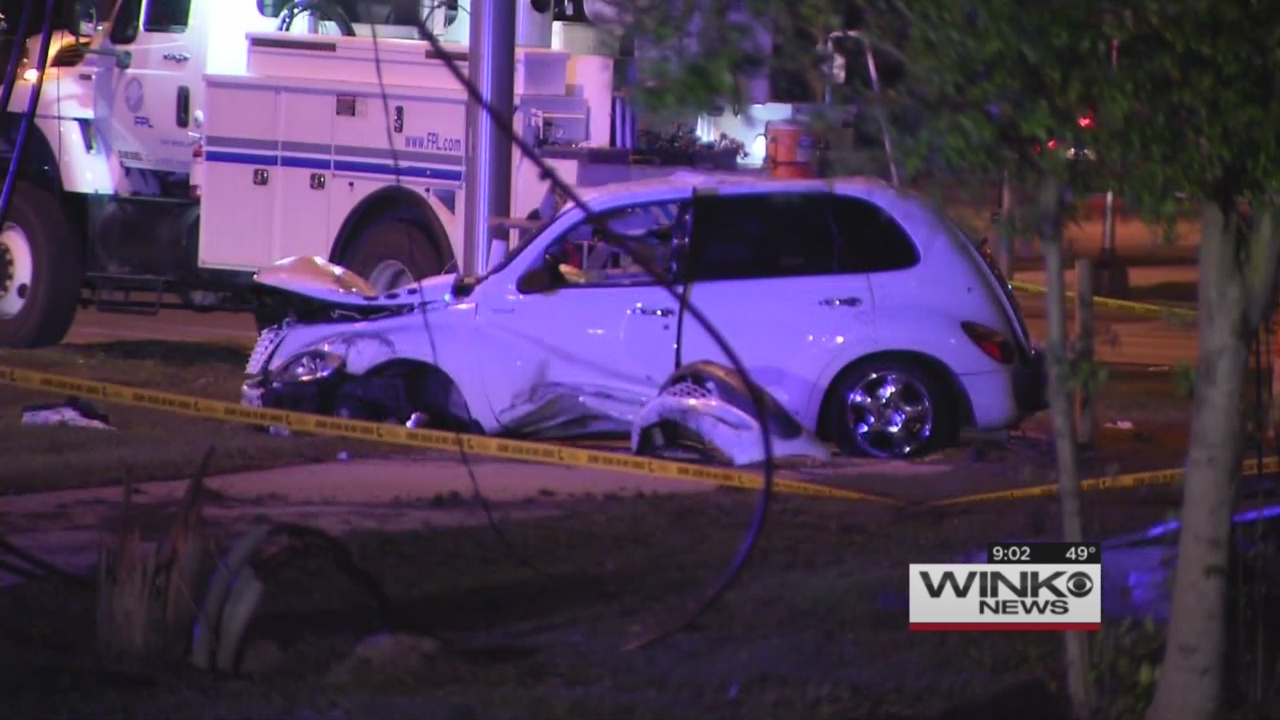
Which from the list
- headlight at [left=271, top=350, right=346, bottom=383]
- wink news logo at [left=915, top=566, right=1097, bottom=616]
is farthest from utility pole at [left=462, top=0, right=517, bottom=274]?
wink news logo at [left=915, top=566, right=1097, bottom=616]

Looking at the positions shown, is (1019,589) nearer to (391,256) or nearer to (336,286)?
(336,286)

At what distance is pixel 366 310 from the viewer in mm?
12070

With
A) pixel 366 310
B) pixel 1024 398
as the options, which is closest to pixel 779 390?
pixel 1024 398

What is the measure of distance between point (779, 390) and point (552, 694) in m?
5.15

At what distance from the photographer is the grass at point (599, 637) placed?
21.0 ft

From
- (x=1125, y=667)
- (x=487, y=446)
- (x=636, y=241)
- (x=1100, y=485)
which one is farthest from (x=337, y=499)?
(x=1125, y=667)

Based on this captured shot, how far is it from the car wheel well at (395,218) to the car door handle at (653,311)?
114 inches

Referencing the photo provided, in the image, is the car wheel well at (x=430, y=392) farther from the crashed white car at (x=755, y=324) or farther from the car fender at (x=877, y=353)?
the car fender at (x=877, y=353)

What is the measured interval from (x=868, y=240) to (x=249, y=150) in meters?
5.47

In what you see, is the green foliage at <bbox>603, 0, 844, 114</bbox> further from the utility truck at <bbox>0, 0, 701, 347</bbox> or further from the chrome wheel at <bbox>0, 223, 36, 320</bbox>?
the chrome wheel at <bbox>0, 223, 36, 320</bbox>

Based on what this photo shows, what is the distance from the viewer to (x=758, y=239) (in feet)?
37.8

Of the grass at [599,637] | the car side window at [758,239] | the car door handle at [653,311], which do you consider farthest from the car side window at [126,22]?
the grass at [599,637]

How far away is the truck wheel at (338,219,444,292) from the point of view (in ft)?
46.9

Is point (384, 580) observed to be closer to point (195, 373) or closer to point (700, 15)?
point (700, 15)
